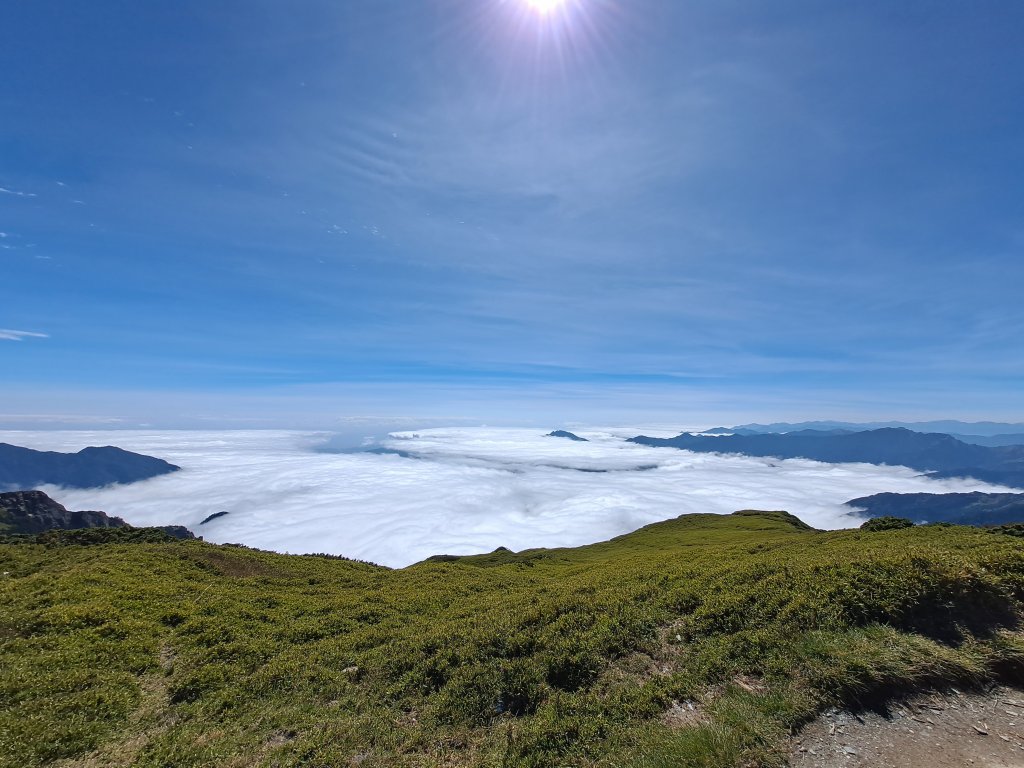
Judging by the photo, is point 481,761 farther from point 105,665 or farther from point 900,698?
point 105,665

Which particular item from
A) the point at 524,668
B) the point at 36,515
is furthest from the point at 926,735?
the point at 36,515

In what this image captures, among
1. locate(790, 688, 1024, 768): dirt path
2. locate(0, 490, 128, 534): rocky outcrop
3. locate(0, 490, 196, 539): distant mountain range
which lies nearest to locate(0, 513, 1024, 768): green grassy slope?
locate(790, 688, 1024, 768): dirt path

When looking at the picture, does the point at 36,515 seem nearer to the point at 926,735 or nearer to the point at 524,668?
the point at 524,668

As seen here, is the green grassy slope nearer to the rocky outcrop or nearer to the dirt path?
the dirt path

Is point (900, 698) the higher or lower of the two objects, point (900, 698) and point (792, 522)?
the higher

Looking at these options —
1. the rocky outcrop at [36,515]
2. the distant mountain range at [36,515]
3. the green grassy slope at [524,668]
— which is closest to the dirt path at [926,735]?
the green grassy slope at [524,668]

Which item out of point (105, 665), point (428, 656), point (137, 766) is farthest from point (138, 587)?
point (428, 656)
